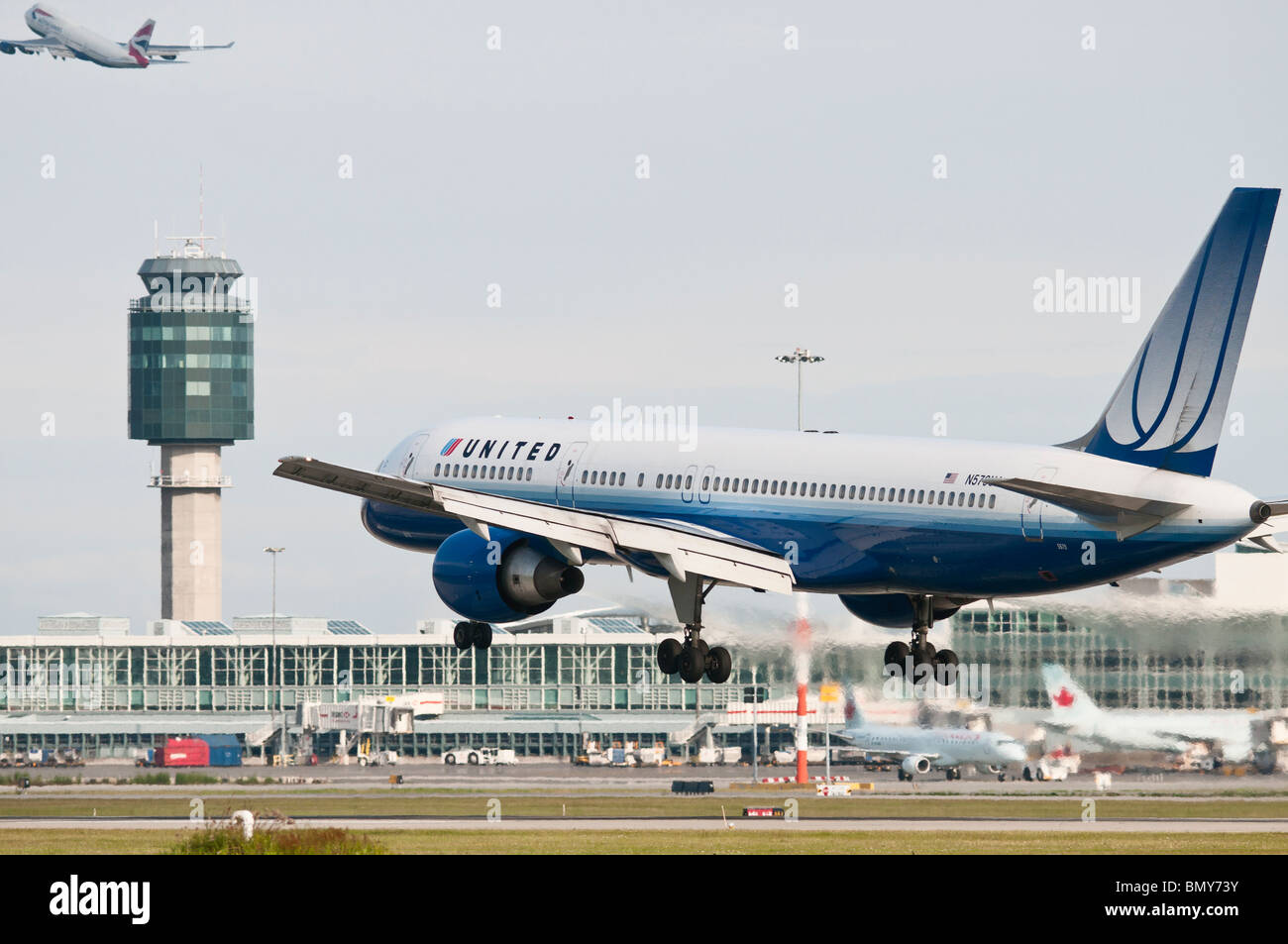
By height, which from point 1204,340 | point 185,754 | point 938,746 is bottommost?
point 185,754

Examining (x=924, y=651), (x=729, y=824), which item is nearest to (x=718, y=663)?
(x=924, y=651)

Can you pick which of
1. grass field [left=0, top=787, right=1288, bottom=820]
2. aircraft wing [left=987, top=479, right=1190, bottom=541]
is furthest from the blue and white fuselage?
grass field [left=0, top=787, right=1288, bottom=820]

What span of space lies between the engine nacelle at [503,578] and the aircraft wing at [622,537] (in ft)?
3.27

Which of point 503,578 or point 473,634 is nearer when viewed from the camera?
point 503,578

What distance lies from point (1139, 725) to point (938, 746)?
46.7ft

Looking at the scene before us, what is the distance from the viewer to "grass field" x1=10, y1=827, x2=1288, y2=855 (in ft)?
217

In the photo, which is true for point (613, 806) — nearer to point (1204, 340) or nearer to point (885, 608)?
point (885, 608)

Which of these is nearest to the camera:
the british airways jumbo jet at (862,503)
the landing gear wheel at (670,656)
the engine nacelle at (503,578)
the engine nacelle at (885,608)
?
the british airways jumbo jet at (862,503)

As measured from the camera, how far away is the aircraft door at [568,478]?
62.0 metres

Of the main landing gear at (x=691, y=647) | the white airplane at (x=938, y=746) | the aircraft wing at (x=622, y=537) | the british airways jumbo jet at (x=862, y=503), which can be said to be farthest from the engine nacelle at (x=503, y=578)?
the white airplane at (x=938, y=746)

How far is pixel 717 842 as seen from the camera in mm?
70812

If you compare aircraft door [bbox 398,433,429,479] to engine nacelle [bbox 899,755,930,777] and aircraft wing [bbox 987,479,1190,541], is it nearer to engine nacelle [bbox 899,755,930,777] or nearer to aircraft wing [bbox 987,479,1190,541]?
aircraft wing [bbox 987,479,1190,541]

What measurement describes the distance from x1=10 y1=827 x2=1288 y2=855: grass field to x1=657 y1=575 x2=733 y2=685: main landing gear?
25.7 feet

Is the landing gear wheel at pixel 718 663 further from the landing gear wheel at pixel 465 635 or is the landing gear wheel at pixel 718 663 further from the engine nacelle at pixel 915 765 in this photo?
the engine nacelle at pixel 915 765
